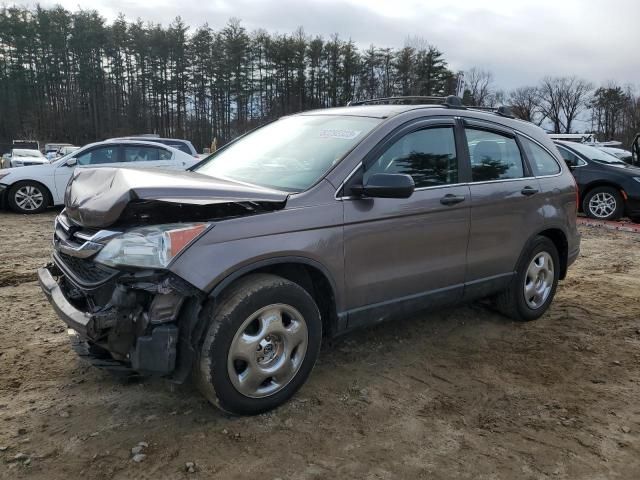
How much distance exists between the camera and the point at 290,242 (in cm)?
299

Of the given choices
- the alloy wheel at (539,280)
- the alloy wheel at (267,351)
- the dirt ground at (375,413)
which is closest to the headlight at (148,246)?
the alloy wheel at (267,351)

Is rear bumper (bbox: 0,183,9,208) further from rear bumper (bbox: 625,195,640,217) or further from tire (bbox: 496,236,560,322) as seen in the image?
rear bumper (bbox: 625,195,640,217)

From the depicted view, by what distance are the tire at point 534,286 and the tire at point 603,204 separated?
716 centimetres

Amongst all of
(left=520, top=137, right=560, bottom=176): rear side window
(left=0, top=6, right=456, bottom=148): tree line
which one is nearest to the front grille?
(left=520, top=137, right=560, bottom=176): rear side window

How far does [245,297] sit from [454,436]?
141 cm

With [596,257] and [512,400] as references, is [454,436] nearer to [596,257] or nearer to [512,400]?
[512,400]

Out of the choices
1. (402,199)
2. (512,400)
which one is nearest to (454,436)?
(512,400)

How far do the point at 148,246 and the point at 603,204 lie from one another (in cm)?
1097

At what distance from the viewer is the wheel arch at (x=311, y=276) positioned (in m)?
2.93

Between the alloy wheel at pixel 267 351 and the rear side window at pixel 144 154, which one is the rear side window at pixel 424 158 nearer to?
the alloy wheel at pixel 267 351

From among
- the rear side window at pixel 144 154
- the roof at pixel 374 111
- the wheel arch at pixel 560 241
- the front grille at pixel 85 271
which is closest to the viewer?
the front grille at pixel 85 271

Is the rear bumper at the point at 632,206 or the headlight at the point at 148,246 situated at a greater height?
the headlight at the point at 148,246

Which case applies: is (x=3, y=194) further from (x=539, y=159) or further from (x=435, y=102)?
(x=539, y=159)

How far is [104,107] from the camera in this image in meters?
70.6
